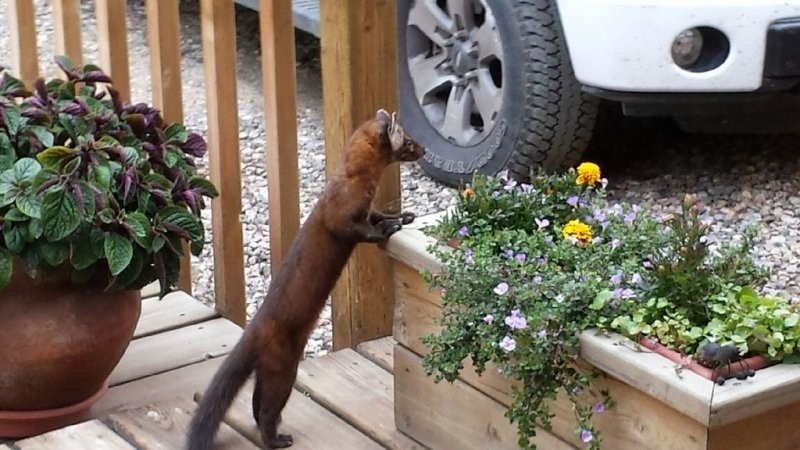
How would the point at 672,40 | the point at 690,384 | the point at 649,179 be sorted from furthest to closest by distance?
the point at 649,179 → the point at 672,40 → the point at 690,384

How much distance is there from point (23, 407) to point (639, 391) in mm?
1554

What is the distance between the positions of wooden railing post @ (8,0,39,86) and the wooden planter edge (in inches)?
87.2

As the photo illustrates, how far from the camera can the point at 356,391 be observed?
332 cm

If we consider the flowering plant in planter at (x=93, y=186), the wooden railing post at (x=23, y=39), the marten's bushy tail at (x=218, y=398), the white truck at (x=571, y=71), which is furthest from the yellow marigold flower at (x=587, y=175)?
the wooden railing post at (x=23, y=39)

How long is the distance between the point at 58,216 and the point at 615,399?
49.4 inches

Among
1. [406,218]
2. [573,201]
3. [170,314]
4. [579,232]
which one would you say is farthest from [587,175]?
[170,314]

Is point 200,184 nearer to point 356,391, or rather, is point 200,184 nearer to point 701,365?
point 356,391

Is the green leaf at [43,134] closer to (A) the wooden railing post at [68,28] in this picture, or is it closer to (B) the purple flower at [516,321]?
(A) the wooden railing post at [68,28]

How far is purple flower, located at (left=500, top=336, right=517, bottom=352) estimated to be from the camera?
96.0 inches

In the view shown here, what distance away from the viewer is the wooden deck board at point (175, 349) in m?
3.58

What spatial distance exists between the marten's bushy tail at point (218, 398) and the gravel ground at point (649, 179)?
3.69ft

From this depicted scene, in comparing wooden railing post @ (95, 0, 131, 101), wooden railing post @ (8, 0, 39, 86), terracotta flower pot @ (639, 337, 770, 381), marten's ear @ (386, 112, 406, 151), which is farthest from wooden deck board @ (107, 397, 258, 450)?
wooden railing post @ (8, 0, 39, 86)

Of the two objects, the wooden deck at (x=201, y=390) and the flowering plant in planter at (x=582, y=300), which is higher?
the flowering plant in planter at (x=582, y=300)

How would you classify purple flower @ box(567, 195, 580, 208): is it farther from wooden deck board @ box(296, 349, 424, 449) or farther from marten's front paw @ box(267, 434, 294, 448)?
marten's front paw @ box(267, 434, 294, 448)
